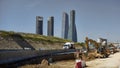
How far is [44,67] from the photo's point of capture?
31703 millimetres

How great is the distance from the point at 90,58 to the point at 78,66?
27876 millimetres

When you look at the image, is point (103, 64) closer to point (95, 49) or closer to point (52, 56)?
point (52, 56)

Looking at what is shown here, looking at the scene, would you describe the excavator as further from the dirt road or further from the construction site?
the dirt road

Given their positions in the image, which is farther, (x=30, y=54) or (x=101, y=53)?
(x=101, y=53)

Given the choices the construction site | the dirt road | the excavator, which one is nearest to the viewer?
the construction site

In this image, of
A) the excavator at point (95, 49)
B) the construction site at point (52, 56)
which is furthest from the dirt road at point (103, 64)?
the excavator at point (95, 49)

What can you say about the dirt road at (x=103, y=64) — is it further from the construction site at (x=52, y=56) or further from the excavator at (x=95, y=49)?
the excavator at (x=95, y=49)

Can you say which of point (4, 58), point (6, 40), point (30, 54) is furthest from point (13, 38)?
point (4, 58)

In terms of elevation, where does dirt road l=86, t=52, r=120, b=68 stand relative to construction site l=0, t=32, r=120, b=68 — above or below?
below

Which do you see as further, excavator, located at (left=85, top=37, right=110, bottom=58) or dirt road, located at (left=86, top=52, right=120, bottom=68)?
excavator, located at (left=85, top=37, right=110, bottom=58)

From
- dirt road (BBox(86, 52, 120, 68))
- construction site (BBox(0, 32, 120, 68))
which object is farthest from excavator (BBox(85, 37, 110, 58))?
dirt road (BBox(86, 52, 120, 68))

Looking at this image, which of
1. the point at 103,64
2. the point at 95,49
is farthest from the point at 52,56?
the point at 95,49

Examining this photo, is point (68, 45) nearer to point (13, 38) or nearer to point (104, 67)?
point (13, 38)

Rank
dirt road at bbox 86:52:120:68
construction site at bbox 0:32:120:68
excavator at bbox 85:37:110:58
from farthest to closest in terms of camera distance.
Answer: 1. excavator at bbox 85:37:110:58
2. dirt road at bbox 86:52:120:68
3. construction site at bbox 0:32:120:68
